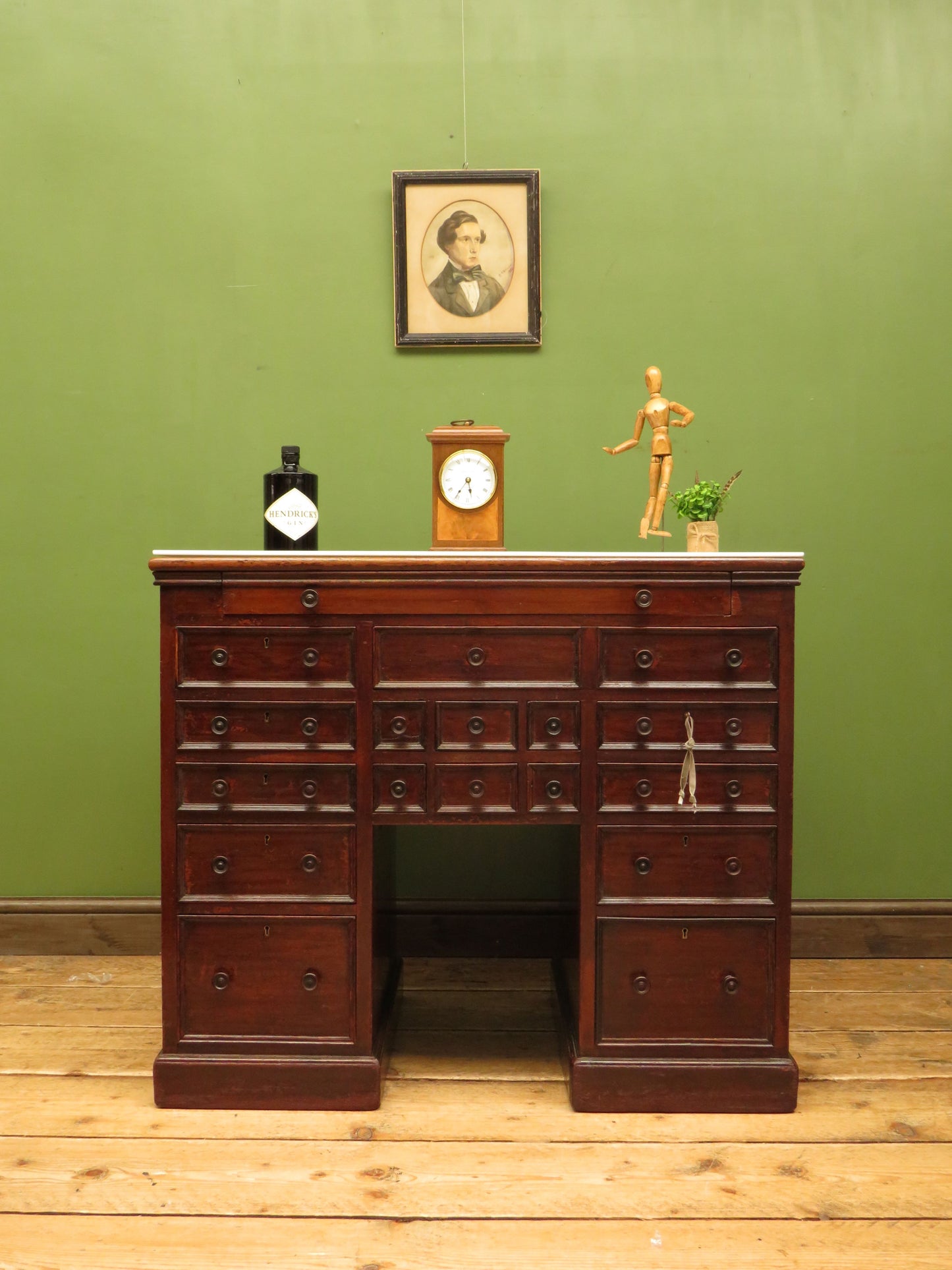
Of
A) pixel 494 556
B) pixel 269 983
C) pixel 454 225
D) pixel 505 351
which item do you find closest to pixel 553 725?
pixel 494 556

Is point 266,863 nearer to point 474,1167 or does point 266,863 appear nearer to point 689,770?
point 474,1167

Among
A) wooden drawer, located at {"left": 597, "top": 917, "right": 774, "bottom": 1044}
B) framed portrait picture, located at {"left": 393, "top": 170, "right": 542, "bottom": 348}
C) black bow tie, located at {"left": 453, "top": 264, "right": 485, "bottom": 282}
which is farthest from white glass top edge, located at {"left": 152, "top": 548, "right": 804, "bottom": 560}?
black bow tie, located at {"left": 453, "top": 264, "right": 485, "bottom": 282}

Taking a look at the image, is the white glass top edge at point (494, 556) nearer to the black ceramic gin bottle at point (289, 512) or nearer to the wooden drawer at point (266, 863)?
the black ceramic gin bottle at point (289, 512)

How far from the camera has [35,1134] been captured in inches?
76.1

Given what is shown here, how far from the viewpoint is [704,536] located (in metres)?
2.14

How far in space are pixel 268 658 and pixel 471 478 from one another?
2.02 feet

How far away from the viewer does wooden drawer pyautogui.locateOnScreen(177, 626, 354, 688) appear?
2.04 m

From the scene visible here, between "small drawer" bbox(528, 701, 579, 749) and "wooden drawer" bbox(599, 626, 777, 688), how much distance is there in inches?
4.0

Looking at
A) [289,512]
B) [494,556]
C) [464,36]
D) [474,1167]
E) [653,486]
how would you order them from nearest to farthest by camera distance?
[474,1167] → [494,556] → [289,512] → [653,486] → [464,36]

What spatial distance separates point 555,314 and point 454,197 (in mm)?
449

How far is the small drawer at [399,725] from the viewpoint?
6.71 ft

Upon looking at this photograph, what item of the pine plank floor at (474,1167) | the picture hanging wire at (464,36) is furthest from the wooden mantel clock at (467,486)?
the pine plank floor at (474,1167)

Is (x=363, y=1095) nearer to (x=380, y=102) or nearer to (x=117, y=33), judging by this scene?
(x=380, y=102)

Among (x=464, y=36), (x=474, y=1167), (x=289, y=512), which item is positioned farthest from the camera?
(x=464, y=36)
